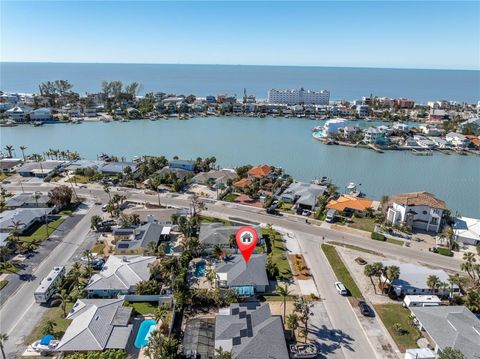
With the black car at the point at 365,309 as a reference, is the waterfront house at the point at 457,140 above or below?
above

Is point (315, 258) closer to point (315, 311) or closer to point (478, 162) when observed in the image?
point (315, 311)

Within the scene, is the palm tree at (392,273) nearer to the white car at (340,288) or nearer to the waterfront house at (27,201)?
the white car at (340,288)

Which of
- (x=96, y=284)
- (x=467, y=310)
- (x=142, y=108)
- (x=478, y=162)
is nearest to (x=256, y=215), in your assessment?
(x=96, y=284)

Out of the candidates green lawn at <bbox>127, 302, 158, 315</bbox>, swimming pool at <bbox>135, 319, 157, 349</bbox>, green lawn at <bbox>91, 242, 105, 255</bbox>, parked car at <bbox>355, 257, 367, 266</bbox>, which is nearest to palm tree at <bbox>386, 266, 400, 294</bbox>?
parked car at <bbox>355, 257, 367, 266</bbox>

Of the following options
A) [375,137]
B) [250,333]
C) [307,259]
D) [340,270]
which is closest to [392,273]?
[340,270]

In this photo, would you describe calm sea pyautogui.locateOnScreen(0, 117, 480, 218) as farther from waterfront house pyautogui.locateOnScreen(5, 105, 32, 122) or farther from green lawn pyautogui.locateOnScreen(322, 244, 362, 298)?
green lawn pyautogui.locateOnScreen(322, 244, 362, 298)

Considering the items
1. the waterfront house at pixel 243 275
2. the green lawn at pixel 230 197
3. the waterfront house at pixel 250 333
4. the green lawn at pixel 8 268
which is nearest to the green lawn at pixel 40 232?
the green lawn at pixel 8 268

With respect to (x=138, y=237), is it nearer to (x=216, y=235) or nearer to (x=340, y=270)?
(x=216, y=235)
